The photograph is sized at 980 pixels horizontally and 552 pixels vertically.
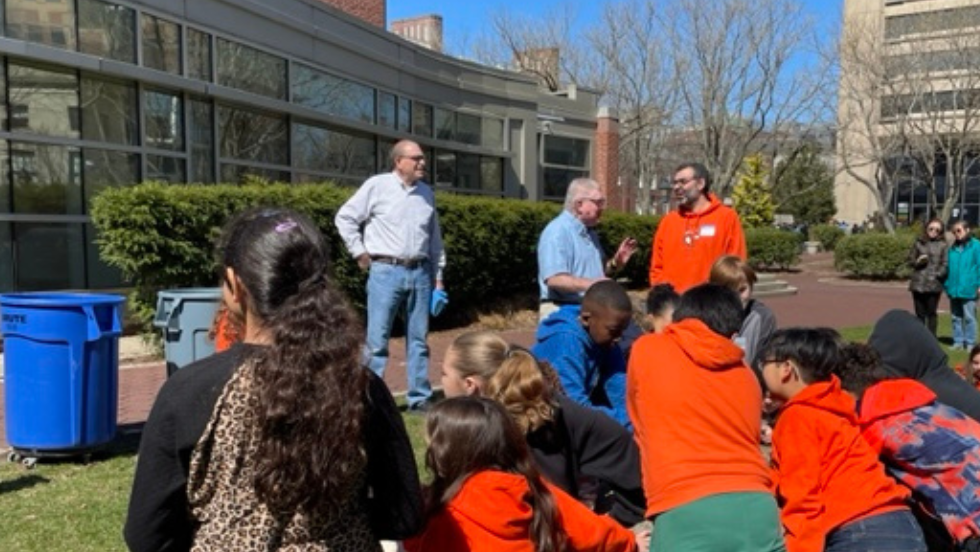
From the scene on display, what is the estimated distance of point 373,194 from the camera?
629 cm

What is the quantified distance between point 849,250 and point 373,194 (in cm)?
2297

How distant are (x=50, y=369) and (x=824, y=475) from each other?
4200mm

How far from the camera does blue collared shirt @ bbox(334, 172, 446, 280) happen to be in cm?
623

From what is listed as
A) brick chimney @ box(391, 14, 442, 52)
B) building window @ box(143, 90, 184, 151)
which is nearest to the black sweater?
building window @ box(143, 90, 184, 151)

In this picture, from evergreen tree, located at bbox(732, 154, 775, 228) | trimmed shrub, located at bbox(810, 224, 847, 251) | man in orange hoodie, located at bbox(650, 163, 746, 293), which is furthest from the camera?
evergreen tree, located at bbox(732, 154, 775, 228)

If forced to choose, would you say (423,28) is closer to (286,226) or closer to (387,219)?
(387,219)

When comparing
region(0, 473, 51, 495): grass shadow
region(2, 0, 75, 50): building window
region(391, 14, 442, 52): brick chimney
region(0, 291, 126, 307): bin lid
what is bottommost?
region(0, 473, 51, 495): grass shadow

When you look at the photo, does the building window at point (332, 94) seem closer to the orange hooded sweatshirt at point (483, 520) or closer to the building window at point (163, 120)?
the building window at point (163, 120)

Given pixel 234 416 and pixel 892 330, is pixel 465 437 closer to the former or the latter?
pixel 234 416

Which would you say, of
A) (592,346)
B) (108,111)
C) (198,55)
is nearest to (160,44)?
(198,55)

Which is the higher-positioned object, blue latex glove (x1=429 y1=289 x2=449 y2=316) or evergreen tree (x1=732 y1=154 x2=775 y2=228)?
evergreen tree (x1=732 y1=154 x2=775 y2=228)

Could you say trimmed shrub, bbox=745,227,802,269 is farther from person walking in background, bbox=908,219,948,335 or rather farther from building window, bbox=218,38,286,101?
building window, bbox=218,38,286,101

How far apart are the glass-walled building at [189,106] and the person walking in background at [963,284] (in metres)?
10.1

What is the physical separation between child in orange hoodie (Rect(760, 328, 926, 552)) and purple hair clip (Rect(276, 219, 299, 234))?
2.27m
